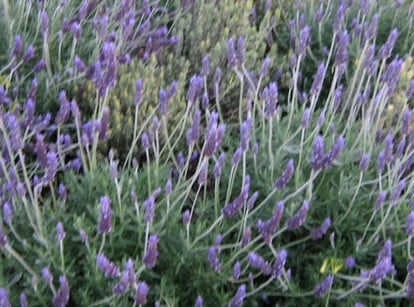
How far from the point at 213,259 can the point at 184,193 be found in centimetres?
20

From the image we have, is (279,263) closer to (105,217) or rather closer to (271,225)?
(271,225)

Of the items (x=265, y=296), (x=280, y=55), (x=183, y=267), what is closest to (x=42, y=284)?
(x=183, y=267)

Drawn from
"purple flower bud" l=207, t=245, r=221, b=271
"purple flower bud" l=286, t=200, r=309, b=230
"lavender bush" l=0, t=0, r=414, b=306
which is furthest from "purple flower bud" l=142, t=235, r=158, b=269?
"purple flower bud" l=286, t=200, r=309, b=230

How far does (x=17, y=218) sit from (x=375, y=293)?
103 centimetres

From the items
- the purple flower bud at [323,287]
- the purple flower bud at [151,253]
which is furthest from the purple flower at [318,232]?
the purple flower bud at [151,253]

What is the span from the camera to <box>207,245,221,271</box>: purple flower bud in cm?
160

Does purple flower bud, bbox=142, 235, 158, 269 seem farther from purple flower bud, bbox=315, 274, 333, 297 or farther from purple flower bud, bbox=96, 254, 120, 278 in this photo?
purple flower bud, bbox=315, 274, 333, 297

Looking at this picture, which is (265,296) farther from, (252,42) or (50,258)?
(252,42)

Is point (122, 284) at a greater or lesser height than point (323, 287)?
greater

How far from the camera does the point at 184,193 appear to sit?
1691 millimetres

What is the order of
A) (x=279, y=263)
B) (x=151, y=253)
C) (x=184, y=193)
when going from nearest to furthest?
1. (x=151, y=253)
2. (x=279, y=263)
3. (x=184, y=193)

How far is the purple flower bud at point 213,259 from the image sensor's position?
160 centimetres

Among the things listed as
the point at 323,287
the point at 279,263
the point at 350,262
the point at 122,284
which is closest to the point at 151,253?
the point at 122,284

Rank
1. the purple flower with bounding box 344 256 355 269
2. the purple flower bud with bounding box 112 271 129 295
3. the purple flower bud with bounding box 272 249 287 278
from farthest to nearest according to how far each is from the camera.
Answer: the purple flower with bounding box 344 256 355 269 → the purple flower bud with bounding box 272 249 287 278 → the purple flower bud with bounding box 112 271 129 295
